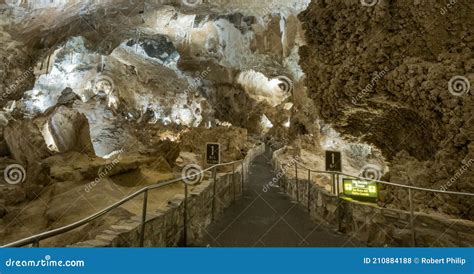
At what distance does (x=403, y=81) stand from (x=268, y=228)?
16.1ft

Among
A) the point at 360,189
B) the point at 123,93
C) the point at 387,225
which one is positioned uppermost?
the point at 123,93

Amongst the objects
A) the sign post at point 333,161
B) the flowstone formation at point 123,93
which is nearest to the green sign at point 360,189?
the sign post at point 333,161

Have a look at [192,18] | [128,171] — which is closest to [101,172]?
[128,171]

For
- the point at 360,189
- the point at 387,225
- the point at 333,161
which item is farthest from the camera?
the point at 333,161

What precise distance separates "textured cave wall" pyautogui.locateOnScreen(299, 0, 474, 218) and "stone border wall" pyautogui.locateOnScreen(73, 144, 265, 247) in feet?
15.1

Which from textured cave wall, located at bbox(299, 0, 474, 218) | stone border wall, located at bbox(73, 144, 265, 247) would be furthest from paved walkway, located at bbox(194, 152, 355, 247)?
textured cave wall, located at bbox(299, 0, 474, 218)

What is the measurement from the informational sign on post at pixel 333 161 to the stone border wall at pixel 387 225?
837 mm

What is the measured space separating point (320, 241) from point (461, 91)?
13.9 feet

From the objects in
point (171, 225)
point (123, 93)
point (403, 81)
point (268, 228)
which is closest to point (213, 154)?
point (268, 228)

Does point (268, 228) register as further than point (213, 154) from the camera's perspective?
No

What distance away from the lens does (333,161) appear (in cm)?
775

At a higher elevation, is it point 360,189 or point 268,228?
point 360,189

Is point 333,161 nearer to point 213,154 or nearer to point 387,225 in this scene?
point 387,225

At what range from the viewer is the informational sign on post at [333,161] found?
25.3ft
